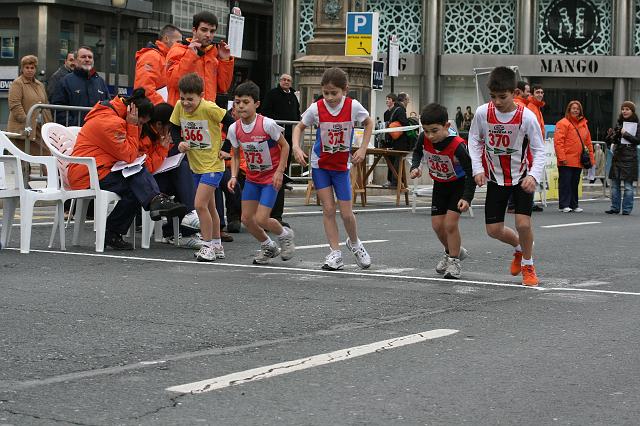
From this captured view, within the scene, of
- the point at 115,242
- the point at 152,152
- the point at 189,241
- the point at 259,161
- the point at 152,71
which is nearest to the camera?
the point at 259,161

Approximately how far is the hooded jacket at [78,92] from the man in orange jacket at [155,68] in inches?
124

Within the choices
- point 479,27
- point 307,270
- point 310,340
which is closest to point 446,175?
point 307,270

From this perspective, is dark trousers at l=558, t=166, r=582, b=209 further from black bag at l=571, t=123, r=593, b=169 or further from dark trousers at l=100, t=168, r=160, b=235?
dark trousers at l=100, t=168, r=160, b=235

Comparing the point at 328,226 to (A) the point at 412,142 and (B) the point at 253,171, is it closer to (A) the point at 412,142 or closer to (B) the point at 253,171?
(B) the point at 253,171

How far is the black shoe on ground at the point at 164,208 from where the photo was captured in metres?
12.4

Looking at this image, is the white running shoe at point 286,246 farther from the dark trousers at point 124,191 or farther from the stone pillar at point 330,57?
the stone pillar at point 330,57

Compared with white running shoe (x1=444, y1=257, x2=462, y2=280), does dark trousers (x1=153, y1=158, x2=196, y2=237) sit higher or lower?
higher

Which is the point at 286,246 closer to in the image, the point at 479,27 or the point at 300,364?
the point at 300,364

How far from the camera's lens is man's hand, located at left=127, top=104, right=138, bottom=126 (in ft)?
42.8

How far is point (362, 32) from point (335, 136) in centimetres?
1535

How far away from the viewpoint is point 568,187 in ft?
74.3

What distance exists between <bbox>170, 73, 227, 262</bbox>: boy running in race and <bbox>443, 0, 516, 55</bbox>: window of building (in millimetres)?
48739

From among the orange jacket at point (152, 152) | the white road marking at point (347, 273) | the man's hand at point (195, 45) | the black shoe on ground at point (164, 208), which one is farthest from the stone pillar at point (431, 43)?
the white road marking at point (347, 273)

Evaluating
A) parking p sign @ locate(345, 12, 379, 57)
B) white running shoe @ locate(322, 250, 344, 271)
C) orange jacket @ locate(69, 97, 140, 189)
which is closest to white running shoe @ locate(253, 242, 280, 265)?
white running shoe @ locate(322, 250, 344, 271)
